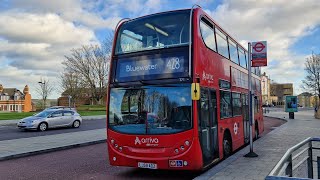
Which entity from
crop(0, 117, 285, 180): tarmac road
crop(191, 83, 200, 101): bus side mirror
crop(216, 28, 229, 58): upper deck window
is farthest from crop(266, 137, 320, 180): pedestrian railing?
crop(216, 28, 229, 58): upper deck window

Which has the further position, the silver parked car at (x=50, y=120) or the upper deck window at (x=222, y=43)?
the silver parked car at (x=50, y=120)

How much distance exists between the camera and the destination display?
766cm

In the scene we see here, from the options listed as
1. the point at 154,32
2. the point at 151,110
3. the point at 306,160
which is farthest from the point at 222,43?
the point at 306,160

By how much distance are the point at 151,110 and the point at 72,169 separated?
10.8 feet

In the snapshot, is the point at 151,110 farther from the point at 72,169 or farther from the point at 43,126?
the point at 43,126

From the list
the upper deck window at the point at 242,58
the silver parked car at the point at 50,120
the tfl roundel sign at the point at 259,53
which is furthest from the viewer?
the silver parked car at the point at 50,120

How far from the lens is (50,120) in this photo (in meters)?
22.6

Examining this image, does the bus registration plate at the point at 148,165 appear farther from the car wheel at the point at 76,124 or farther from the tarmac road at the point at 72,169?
the car wheel at the point at 76,124

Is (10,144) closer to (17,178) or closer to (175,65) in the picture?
(17,178)

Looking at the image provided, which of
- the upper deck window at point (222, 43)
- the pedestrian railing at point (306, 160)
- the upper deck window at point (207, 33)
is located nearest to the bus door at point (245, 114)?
the upper deck window at point (222, 43)

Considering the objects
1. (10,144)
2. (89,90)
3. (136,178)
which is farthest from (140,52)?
(89,90)

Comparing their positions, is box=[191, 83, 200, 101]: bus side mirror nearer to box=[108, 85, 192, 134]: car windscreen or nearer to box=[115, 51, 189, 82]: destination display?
box=[108, 85, 192, 134]: car windscreen

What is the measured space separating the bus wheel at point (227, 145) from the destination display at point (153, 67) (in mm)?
3123

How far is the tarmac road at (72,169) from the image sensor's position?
840cm
